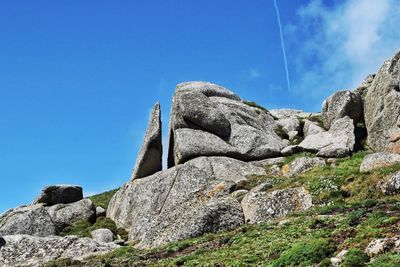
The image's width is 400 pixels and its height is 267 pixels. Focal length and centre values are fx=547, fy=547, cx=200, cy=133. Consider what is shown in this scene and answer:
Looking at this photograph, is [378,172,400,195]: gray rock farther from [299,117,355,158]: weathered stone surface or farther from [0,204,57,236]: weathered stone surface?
[0,204,57,236]: weathered stone surface

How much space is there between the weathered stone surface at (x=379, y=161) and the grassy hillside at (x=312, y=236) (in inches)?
47.8

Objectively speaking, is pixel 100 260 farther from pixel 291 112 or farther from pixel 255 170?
pixel 291 112


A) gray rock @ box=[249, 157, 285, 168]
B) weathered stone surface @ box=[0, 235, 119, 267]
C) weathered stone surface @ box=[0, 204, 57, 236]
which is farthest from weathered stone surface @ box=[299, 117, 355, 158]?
weathered stone surface @ box=[0, 204, 57, 236]

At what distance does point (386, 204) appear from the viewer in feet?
118

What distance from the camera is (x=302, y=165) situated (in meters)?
57.9

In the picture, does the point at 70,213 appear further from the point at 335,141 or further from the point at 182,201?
the point at 335,141

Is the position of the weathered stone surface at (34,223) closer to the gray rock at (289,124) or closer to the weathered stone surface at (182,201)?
the weathered stone surface at (182,201)

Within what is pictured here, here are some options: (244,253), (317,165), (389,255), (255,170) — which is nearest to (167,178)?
(255,170)

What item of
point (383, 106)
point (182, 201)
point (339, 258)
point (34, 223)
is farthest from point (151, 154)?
point (339, 258)

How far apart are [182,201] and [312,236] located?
27.7 meters

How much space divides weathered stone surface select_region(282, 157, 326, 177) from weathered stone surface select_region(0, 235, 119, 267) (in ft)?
70.4

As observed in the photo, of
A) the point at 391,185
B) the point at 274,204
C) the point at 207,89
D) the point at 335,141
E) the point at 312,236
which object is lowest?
the point at 312,236

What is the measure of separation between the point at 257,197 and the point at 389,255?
74.5 ft

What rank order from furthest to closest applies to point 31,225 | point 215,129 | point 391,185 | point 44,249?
point 215,129, point 31,225, point 44,249, point 391,185
